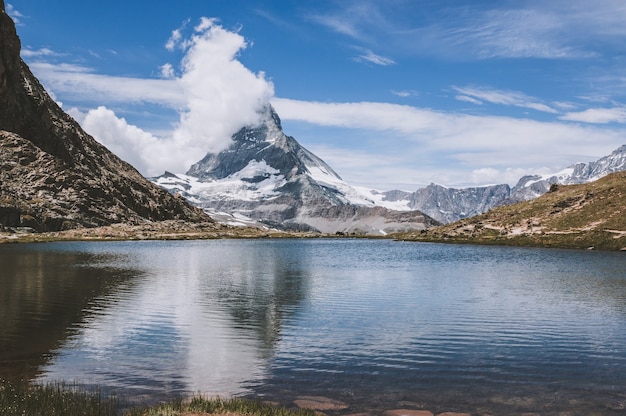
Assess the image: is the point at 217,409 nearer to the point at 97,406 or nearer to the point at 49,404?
the point at 97,406

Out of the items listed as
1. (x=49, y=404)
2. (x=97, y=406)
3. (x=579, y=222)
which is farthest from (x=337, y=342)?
(x=579, y=222)

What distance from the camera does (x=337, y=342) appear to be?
32.5 m

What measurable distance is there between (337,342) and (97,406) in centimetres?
1716

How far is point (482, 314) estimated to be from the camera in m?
43.5

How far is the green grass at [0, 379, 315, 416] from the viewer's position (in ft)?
54.5

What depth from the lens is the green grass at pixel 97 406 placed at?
16.6 metres

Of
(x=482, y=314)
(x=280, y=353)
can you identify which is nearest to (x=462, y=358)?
(x=280, y=353)

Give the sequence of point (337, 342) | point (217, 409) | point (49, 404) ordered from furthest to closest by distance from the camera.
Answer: point (337, 342)
point (217, 409)
point (49, 404)

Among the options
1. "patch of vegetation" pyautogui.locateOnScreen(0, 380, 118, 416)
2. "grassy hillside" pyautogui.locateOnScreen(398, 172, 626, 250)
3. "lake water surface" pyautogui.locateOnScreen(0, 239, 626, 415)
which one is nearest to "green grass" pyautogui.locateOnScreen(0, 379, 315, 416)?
"patch of vegetation" pyautogui.locateOnScreen(0, 380, 118, 416)

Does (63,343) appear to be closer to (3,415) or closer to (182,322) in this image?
(182,322)

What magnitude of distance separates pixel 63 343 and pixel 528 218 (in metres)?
191

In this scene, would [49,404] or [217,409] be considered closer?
[49,404]

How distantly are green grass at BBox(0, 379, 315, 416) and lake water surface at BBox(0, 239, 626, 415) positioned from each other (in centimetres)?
255

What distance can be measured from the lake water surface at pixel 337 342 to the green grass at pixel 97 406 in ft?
8.36
